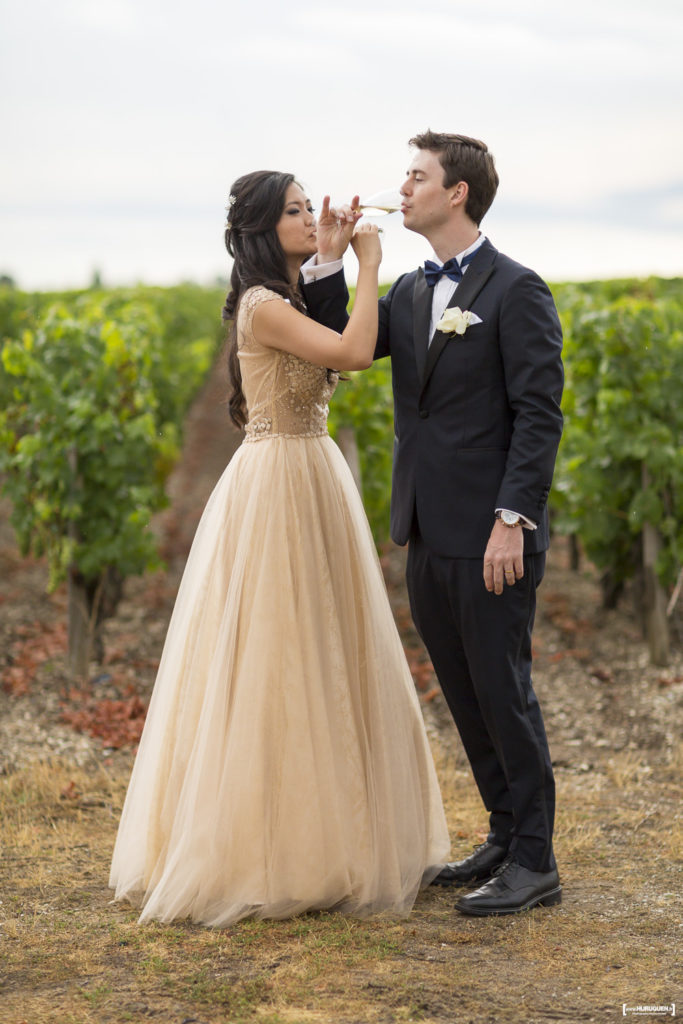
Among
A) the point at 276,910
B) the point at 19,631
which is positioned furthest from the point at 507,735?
the point at 19,631

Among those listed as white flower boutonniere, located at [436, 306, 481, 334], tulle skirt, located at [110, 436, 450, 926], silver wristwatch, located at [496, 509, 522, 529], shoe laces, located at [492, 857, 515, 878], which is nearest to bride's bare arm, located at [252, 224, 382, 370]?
white flower boutonniere, located at [436, 306, 481, 334]

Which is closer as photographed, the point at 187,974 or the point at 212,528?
the point at 187,974

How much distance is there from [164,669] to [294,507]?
771 millimetres

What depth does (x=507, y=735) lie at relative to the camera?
12.2 ft

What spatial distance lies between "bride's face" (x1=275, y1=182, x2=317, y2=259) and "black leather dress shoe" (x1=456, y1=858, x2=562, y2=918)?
7.26ft

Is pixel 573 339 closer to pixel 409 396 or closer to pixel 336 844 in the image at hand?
pixel 409 396

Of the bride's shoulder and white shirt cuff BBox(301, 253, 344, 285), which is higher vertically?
white shirt cuff BBox(301, 253, 344, 285)

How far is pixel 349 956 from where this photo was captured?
3361 mm

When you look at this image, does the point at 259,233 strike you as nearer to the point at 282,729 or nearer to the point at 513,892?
the point at 282,729

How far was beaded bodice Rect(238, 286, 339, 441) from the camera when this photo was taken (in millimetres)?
3770

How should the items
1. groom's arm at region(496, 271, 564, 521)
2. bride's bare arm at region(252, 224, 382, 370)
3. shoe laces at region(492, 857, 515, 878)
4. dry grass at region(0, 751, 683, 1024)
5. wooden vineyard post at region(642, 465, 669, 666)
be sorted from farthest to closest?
wooden vineyard post at region(642, 465, 669, 666) < shoe laces at region(492, 857, 515, 878) < bride's bare arm at region(252, 224, 382, 370) < groom's arm at region(496, 271, 564, 521) < dry grass at region(0, 751, 683, 1024)

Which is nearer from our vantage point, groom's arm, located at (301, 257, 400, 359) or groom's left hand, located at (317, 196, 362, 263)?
groom's left hand, located at (317, 196, 362, 263)

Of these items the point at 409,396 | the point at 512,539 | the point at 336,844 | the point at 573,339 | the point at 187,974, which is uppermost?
the point at 573,339

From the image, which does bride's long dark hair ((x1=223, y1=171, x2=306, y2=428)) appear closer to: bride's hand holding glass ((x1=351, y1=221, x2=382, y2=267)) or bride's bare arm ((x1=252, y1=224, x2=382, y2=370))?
bride's bare arm ((x1=252, y1=224, x2=382, y2=370))
